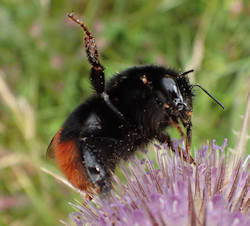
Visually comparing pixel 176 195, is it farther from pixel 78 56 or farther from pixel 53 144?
pixel 78 56

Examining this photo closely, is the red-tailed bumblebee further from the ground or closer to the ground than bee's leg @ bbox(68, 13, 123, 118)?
closer to the ground

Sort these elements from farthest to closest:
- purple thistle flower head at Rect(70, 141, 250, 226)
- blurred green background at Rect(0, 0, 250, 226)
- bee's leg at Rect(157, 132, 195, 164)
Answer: blurred green background at Rect(0, 0, 250, 226) → bee's leg at Rect(157, 132, 195, 164) → purple thistle flower head at Rect(70, 141, 250, 226)

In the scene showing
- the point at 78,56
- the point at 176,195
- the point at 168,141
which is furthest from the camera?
the point at 78,56

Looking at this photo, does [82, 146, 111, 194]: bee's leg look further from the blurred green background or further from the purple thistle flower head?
the blurred green background

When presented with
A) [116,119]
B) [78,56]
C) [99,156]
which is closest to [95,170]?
[99,156]

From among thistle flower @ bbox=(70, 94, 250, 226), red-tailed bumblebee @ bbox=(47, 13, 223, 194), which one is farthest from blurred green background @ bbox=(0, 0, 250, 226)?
red-tailed bumblebee @ bbox=(47, 13, 223, 194)

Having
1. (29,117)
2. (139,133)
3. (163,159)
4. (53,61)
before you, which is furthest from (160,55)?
(139,133)

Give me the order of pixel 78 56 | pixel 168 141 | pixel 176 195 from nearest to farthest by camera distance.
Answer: pixel 176 195
pixel 168 141
pixel 78 56

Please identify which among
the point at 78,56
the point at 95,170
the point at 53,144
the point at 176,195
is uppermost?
the point at 78,56
